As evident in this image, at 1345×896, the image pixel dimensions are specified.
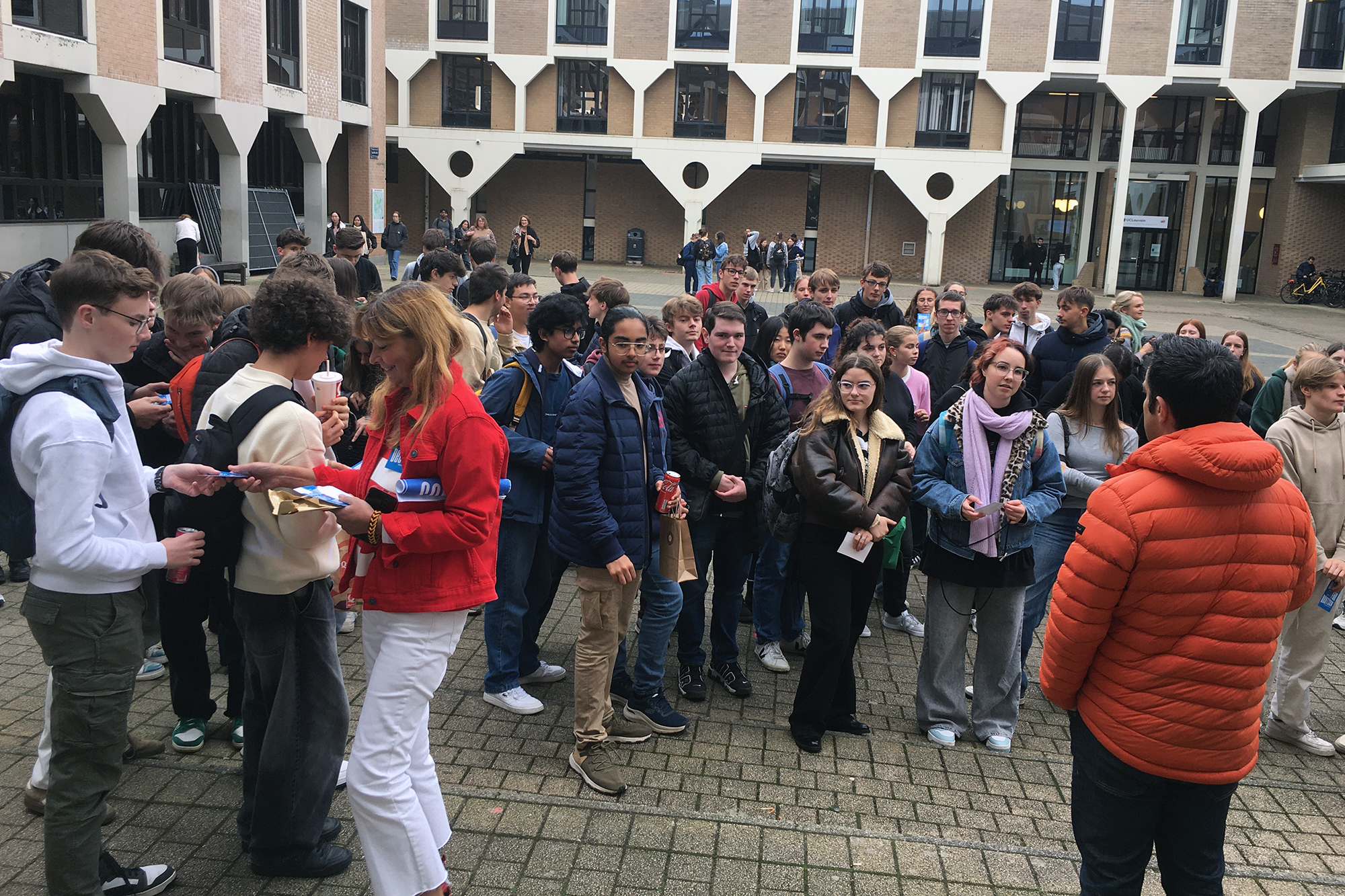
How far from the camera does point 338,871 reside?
3680mm

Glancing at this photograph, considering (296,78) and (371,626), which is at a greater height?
(296,78)

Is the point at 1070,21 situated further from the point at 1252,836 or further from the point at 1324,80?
the point at 1252,836

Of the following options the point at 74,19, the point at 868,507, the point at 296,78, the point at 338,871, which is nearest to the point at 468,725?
the point at 338,871

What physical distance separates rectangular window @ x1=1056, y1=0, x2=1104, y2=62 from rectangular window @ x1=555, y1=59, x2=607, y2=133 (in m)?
16.1

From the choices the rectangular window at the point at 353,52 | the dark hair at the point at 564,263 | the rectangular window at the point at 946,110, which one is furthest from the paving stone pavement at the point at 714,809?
the rectangular window at the point at 946,110

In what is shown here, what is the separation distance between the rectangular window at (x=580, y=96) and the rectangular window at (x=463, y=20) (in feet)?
10.6

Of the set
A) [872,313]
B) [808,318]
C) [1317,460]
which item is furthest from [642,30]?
[1317,460]

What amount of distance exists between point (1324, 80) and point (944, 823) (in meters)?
37.2

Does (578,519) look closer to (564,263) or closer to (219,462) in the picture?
(219,462)

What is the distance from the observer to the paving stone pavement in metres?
3.77

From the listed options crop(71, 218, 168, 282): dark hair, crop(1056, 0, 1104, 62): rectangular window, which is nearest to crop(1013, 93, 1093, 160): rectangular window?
crop(1056, 0, 1104, 62): rectangular window

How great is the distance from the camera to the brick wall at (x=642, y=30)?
119ft

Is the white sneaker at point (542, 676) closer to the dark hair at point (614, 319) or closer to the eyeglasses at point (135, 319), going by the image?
the dark hair at point (614, 319)

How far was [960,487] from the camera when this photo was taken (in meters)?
5.09
